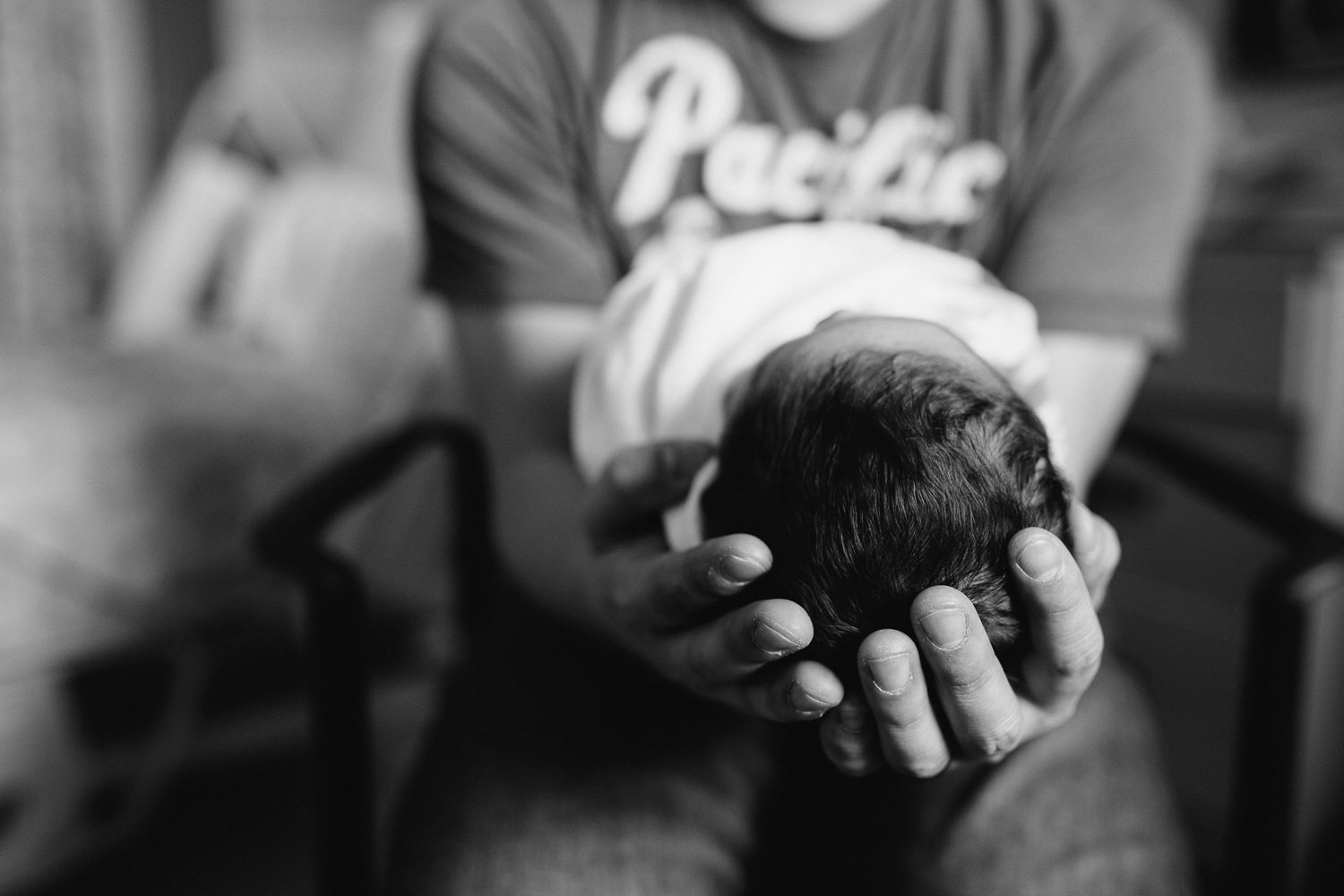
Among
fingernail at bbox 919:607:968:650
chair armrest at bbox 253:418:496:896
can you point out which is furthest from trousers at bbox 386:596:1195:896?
fingernail at bbox 919:607:968:650

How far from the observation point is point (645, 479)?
48 centimetres

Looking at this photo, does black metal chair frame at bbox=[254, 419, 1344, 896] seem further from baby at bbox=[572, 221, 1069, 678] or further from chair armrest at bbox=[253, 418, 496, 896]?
baby at bbox=[572, 221, 1069, 678]

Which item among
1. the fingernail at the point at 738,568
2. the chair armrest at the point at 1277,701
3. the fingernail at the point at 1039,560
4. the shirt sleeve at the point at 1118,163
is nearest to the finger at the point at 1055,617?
the fingernail at the point at 1039,560

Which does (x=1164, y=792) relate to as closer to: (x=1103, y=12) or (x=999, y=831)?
(x=999, y=831)

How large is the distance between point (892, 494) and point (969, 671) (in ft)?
0.26

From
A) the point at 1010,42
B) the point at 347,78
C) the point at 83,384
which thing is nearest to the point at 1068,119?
the point at 1010,42

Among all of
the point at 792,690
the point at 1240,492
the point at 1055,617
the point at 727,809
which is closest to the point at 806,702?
the point at 792,690

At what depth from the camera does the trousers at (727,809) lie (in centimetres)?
→ 54

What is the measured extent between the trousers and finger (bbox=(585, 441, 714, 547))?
17cm

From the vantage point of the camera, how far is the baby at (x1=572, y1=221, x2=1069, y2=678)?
42 centimetres

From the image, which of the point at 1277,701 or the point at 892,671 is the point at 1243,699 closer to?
the point at 1277,701

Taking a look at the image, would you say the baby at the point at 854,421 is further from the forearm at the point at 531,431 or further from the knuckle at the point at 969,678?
the forearm at the point at 531,431

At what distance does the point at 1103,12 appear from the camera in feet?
2.46

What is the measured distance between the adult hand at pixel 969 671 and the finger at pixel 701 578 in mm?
46
